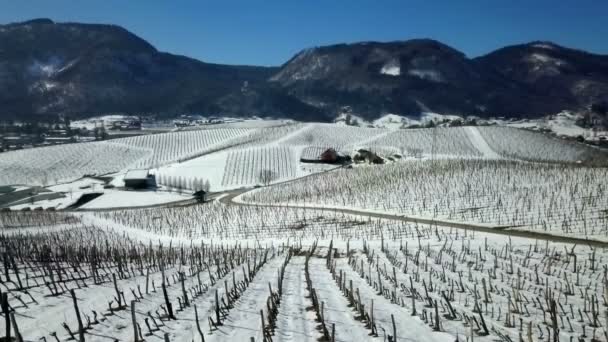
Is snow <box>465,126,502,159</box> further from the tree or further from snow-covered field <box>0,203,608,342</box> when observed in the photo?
snow-covered field <box>0,203,608,342</box>

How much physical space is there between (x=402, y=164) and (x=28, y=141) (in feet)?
438

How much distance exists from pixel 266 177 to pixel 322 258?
2134 inches

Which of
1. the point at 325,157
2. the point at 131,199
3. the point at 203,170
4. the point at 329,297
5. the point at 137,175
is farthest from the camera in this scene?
the point at 325,157

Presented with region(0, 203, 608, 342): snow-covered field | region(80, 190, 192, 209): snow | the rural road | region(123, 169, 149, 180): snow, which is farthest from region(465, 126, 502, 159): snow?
region(0, 203, 608, 342): snow-covered field

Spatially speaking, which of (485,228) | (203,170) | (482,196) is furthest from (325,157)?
(485,228)

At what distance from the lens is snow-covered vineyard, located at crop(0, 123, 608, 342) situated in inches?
336

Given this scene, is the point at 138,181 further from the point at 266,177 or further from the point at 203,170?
the point at 266,177

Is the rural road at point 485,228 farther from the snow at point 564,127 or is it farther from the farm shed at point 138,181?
the snow at point 564,127

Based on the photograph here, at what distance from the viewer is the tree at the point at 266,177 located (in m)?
72.8

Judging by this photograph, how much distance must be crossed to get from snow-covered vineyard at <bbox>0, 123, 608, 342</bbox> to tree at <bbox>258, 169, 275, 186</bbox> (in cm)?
67

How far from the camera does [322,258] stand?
2066 centimetres

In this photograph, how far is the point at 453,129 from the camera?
107875 millimetres

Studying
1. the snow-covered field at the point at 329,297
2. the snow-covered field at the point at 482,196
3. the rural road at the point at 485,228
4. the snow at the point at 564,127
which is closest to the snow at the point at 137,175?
the snow-covered field at the point at 482,196

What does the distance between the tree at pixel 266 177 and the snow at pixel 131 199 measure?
14.4 m
